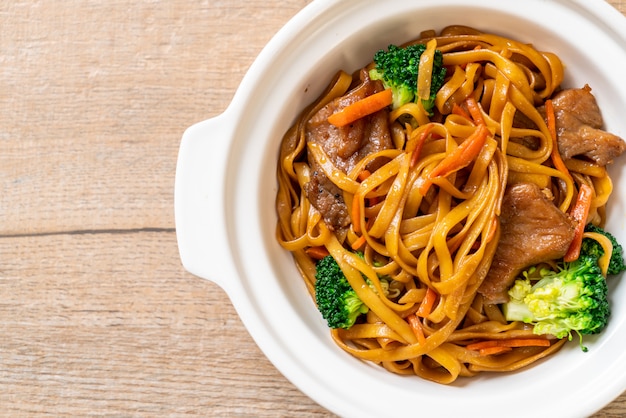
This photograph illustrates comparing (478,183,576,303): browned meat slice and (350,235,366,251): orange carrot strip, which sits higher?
(478,183,576,303): browned meat slice

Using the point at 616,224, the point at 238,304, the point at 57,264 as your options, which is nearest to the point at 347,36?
the point at 238,304

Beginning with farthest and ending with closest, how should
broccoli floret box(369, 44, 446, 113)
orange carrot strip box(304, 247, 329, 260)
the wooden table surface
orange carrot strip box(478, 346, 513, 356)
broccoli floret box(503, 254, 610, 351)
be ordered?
the wooden table surface < orange carrot strip box(304, 247, 329, 260) < orange carrot strip box(478, 346, 513, 356) < broccoli floret box(369, 44, 446, 113) < broccoli floret box(503, 254, 610, 351)

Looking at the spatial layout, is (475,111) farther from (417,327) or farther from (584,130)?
(417,327)

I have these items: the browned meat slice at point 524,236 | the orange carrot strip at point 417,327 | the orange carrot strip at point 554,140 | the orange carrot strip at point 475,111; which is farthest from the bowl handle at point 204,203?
the orange carrot strip at point 554,140

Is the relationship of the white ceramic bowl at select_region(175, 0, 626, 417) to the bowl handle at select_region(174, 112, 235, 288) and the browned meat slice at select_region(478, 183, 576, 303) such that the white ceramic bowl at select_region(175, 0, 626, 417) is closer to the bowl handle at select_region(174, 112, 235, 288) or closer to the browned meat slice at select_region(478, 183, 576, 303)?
the bowl handle at select_region(174, 112, 235, 288)

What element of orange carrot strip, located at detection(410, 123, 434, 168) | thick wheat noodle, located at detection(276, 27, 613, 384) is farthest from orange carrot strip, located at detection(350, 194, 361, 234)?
orange carrot strip, located at detection(410, 123, 434, 168)
